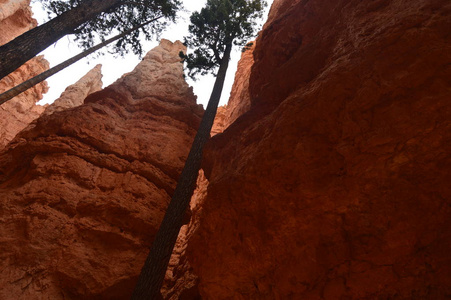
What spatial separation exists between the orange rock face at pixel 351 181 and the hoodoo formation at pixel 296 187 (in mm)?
21

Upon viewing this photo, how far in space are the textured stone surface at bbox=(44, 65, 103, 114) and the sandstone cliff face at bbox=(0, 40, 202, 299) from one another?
12.9 m

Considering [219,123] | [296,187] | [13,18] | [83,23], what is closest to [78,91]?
[13,18]

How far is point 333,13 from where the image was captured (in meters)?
7.00

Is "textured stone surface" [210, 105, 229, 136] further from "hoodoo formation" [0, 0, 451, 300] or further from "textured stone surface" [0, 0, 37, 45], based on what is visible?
"textured stone surface" [0, 0, 37, 45]

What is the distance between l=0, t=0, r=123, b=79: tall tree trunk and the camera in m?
6.55

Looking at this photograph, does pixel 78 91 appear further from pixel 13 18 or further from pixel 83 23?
pixel 83 23

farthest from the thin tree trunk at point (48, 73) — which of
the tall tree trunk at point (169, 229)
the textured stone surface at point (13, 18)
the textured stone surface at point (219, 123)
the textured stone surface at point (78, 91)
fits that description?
the textured stone surface at point (13, 18)

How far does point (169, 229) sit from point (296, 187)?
3718 millimetres

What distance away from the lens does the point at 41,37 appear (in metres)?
7.28

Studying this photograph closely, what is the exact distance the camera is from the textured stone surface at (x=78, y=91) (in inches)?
905

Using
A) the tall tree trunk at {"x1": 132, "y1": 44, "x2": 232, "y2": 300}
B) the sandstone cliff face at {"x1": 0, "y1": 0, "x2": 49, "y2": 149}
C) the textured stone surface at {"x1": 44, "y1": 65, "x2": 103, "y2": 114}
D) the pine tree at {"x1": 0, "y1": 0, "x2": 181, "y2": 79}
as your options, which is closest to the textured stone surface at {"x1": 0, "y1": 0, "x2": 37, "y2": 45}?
the sandstone cliff face at {"x1": 0, "y1": 0, "x2": 49, "y2": 149}

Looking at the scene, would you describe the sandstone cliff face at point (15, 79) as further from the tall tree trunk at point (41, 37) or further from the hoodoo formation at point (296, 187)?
the hoodoo formation at point (296, 187)

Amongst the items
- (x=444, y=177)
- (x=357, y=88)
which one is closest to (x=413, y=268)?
(x=444, y=177)

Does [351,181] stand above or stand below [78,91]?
below
